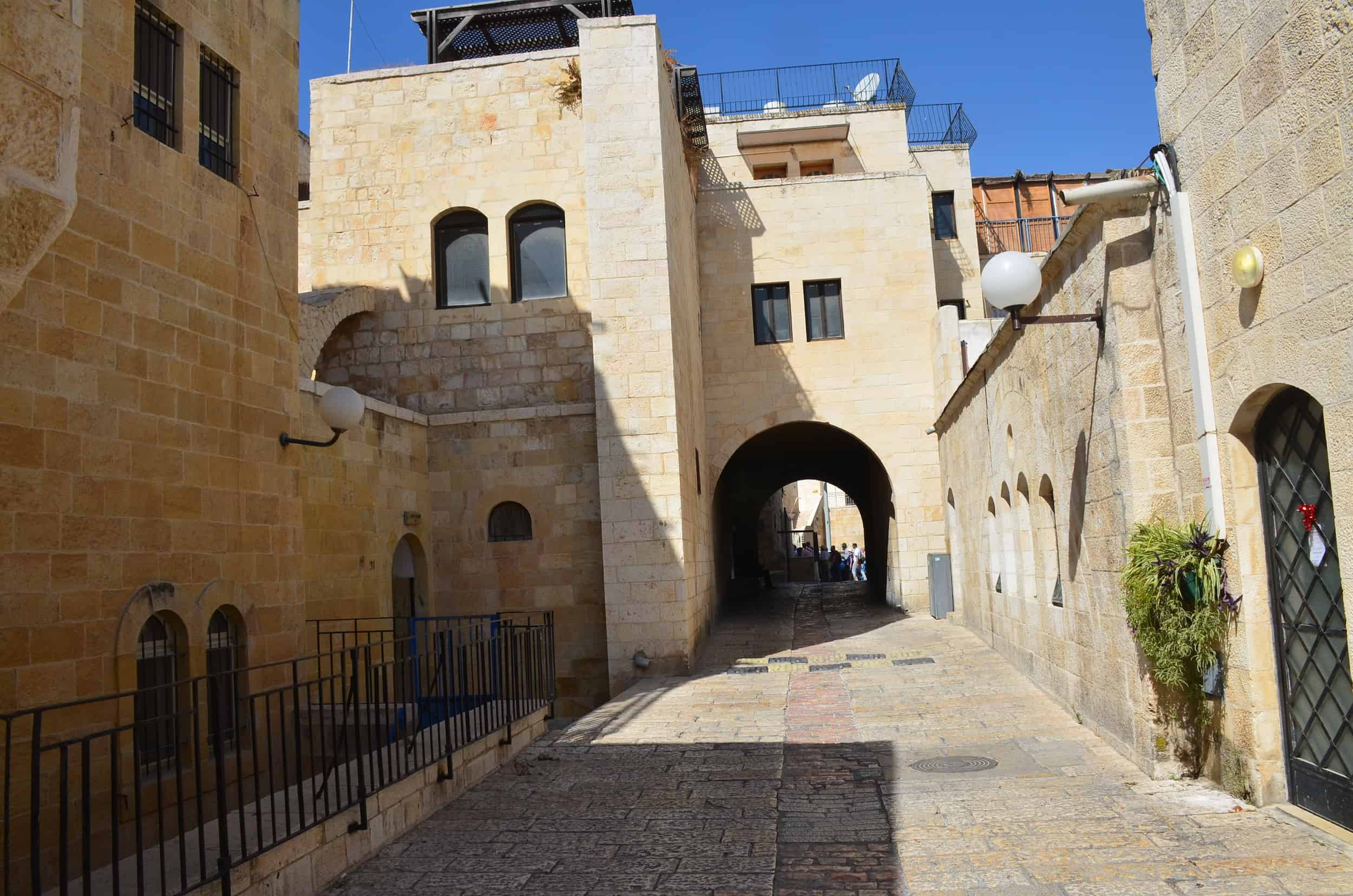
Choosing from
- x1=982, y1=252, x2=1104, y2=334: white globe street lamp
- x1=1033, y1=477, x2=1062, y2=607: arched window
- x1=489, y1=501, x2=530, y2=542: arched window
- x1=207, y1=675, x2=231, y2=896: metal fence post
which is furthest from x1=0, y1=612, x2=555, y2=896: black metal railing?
x1=1033, y1=477, x2=1062, y2=607: arched window

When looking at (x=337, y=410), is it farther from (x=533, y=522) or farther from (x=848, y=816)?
(x=848, y=816)

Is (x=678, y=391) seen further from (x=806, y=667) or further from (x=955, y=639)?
(x=955, y=639)

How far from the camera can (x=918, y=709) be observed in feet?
28.9

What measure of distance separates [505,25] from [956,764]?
14.4 m

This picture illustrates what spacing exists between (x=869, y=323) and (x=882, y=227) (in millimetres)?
1729

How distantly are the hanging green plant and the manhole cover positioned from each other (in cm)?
136

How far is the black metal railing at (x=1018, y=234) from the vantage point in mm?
22688

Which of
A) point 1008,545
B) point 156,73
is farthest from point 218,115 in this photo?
point 1008,545

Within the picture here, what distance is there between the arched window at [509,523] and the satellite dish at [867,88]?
14.5m

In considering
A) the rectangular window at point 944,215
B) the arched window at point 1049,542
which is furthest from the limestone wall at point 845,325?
the arched window at point 1049,542

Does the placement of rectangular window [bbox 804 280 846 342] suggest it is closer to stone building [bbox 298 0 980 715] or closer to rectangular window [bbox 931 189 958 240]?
stone building [bbox 298 0 980 715]

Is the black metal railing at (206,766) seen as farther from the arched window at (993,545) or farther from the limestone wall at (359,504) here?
the arched window at (993,545)

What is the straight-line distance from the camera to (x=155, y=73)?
7590mm

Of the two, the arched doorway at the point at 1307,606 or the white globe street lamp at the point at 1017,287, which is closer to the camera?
the arched doorway at the point at 1307,606
